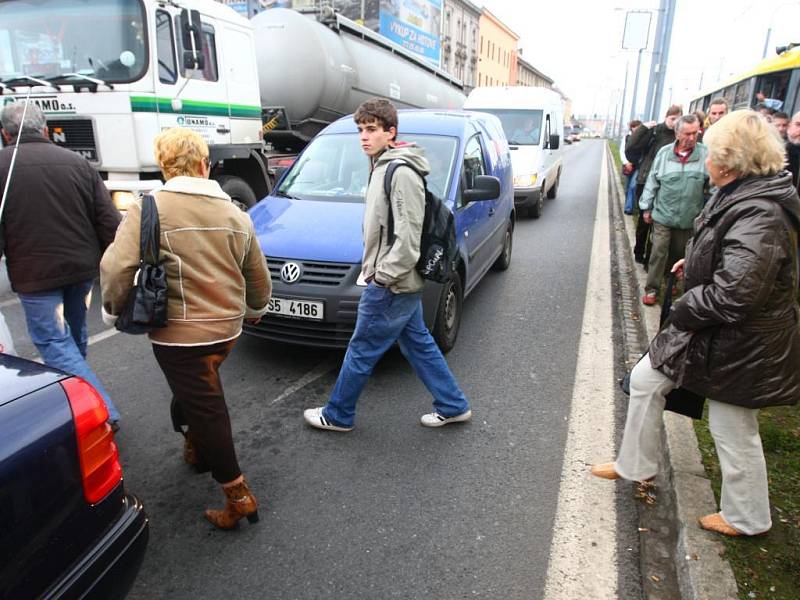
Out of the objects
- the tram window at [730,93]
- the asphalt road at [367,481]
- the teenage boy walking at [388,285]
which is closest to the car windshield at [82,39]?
the asphalt road at [367,481]

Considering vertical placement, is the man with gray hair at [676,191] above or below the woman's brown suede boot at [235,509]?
above

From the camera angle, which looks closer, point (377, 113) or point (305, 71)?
point (377, 113)

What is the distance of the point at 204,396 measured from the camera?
240 cm

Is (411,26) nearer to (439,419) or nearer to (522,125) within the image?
(522,125)

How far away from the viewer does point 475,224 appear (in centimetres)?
511

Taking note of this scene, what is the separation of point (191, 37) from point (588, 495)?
6.03 m

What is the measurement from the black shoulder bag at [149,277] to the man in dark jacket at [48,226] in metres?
1.23

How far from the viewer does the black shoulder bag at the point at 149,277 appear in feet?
7.04

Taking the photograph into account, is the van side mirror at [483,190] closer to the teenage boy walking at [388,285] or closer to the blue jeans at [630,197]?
the teenage boy walking at [388,285]

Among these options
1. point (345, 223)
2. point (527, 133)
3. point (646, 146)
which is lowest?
point (345, 223)

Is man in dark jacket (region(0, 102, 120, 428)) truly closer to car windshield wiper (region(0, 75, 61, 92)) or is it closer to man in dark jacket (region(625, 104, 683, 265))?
car windshield wiper (region(0, 75, 61, 92))

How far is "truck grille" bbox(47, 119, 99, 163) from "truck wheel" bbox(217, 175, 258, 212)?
60.4 inches

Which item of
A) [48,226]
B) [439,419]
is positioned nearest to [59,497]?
[48,226]

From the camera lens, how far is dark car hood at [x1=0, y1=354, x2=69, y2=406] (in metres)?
1.63
